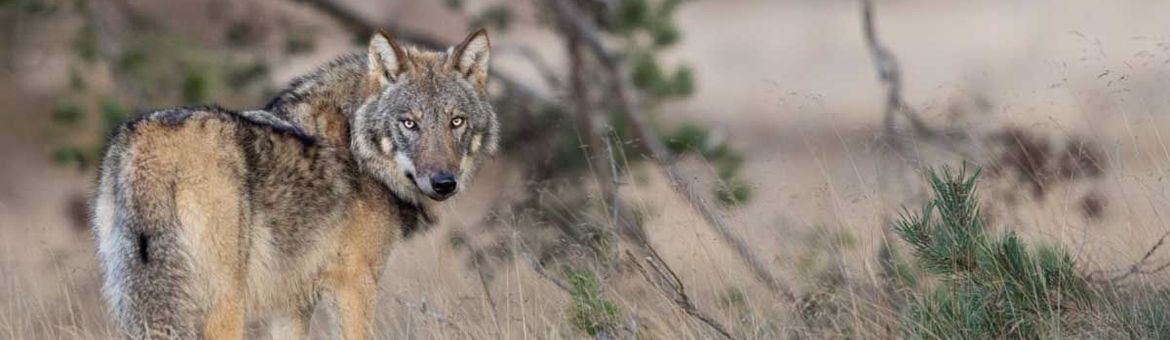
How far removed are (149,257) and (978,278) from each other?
2445 mm

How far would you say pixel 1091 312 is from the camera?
5.27m

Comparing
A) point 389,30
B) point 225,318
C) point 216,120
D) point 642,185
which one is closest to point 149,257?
point 225,318

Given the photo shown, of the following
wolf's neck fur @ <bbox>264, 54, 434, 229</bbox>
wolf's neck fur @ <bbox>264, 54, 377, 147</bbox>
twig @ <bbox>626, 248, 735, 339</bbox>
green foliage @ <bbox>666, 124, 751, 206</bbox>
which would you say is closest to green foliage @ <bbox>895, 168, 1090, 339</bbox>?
twig @ <bbox>626, 248, 735, 339</bbox>

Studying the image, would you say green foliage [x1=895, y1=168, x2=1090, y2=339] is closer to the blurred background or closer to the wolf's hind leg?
the blurred background

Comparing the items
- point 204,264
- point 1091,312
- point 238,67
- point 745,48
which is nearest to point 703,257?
point 1091,312

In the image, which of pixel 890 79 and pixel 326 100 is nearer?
pixel 326 100

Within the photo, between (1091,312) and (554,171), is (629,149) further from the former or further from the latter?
(1091,312)

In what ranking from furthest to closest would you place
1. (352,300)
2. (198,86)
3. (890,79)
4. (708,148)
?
(708,148) → (198,86) → (890,79) → (352,300)

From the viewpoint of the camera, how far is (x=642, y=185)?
9461 millimetres

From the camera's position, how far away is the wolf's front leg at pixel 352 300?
5.78m

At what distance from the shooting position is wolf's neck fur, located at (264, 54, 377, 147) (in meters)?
6.11

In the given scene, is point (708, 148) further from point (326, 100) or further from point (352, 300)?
point (352, 300)

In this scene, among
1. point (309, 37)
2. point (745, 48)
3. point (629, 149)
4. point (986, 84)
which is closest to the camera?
point (986, 84)

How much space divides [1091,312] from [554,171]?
4533 mm
